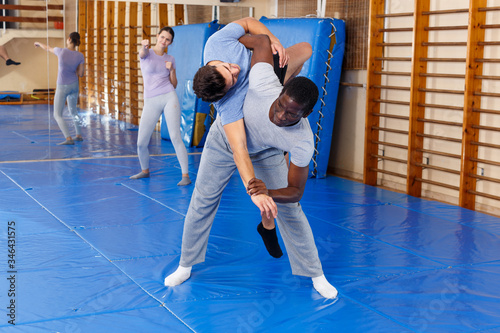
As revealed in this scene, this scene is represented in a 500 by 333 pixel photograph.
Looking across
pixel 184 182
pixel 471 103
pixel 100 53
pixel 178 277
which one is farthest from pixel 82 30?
pixel 178 277

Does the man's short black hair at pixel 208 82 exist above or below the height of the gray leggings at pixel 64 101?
above

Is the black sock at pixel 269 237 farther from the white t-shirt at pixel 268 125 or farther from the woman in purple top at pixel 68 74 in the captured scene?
the woman in purple top at pixel 68 74

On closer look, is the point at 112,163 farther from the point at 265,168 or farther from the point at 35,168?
the point at 265,168

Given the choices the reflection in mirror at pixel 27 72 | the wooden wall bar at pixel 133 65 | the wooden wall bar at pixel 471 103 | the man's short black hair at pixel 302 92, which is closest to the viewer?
the man's short black hair at pixel 302 92

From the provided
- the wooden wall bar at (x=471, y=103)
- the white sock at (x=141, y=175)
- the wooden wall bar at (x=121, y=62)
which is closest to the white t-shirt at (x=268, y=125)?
the wooden wall bar at (x=471, y=103)

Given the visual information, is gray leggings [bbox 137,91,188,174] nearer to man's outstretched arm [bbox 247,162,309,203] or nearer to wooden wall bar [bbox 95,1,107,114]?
wooden wall bar [bbox 95,1,107,114]

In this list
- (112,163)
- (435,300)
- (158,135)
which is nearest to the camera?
(435,300)

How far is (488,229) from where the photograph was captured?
4.46 meters

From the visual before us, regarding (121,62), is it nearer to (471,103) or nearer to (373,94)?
(373,94)

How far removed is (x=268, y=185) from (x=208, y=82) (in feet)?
2.46

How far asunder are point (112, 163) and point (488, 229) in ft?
14.3

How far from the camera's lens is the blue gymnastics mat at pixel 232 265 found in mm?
2799

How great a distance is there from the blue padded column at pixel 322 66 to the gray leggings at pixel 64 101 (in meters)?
2.67

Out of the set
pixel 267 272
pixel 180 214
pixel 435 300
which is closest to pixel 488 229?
pixel 435 300
